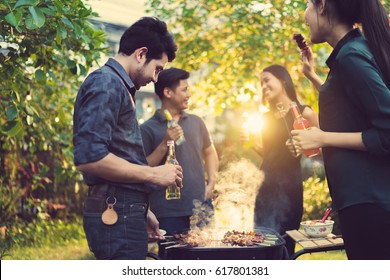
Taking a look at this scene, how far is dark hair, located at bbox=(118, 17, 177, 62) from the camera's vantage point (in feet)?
8.63

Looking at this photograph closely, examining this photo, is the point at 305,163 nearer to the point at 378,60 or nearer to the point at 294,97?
the point at 294,97

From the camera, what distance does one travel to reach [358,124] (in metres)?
→ 2.27

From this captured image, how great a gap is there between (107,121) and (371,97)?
1097 millimetres

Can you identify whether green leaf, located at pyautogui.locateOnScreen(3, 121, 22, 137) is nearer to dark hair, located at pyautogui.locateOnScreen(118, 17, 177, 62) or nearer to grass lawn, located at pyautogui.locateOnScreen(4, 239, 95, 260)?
dark hair, located at pyautogui.locateOnScreen(118, 17, 177, 62)

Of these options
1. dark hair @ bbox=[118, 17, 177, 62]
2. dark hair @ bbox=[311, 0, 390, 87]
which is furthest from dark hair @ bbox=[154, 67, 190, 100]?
dark hair @ bbox=[311, 0, 390, 87]

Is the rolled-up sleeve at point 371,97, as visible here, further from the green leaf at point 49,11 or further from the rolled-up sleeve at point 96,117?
the green leaf at point 49,11

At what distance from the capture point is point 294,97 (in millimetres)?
4684

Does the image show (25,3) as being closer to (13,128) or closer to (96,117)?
(13,128)

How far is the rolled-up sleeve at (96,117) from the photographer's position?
2295 mm

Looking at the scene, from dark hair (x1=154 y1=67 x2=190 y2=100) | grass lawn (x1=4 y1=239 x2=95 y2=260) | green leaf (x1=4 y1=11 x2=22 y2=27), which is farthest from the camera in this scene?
grass lawn (x1=4 y1=239 x2=95 y2=260)

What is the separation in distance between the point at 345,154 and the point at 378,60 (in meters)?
0.41

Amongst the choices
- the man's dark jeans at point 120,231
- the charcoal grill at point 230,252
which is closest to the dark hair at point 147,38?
the man's dark jeans at point 120,231

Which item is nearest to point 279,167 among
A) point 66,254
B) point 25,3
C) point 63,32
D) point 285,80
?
point 285,80
